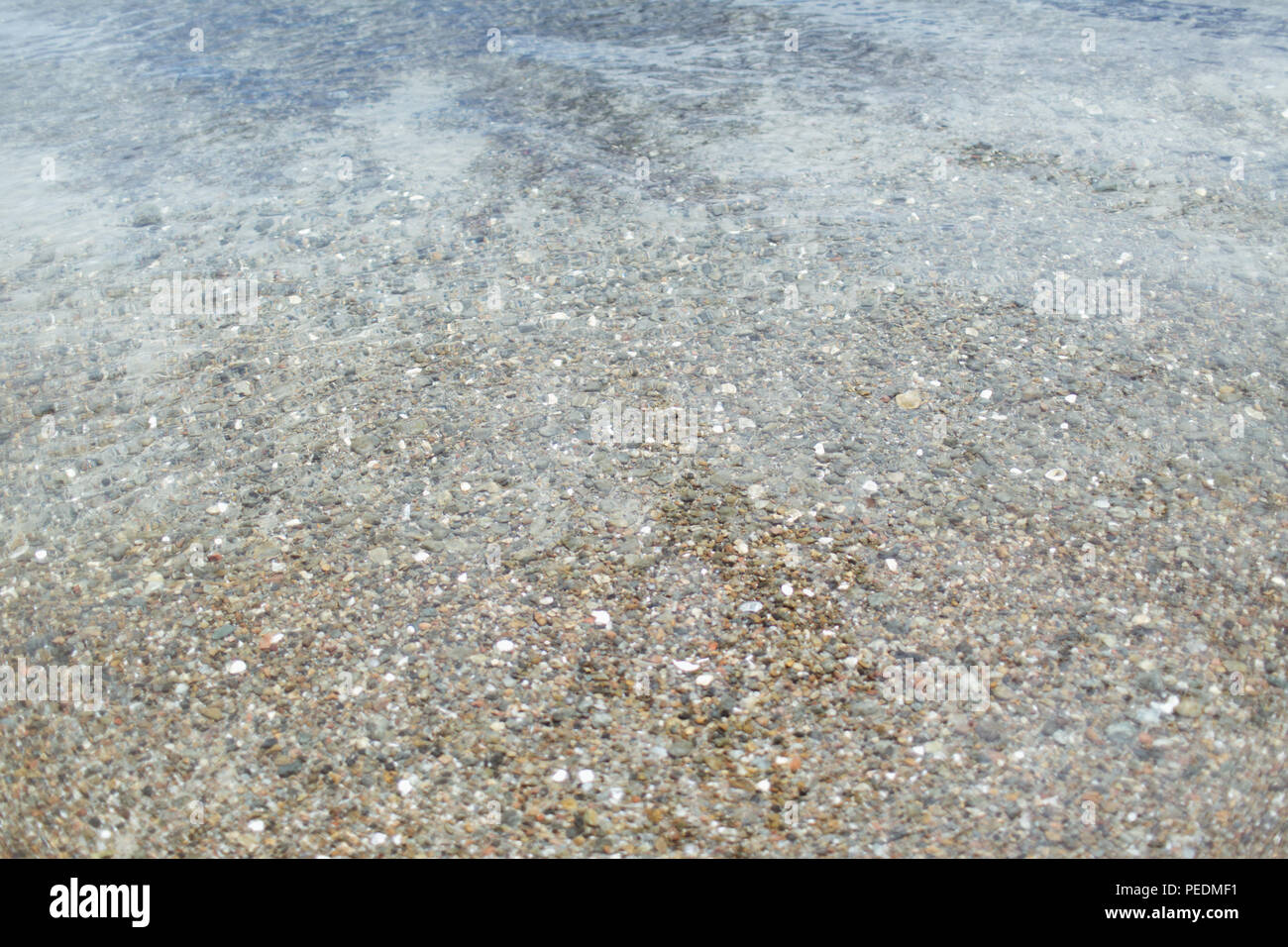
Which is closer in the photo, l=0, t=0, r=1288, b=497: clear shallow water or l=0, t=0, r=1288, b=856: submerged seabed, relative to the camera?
l=0, t=0, r=1288, b=856: submerged seabed

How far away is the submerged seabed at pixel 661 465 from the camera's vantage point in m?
2.87

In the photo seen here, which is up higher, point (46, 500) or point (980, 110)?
point (980, 110)

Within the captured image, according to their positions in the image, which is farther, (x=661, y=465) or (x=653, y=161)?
(x=653, y=161)

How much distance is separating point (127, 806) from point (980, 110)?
21.4ft

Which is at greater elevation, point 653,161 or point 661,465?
point 653,161

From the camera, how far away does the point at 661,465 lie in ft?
13.3

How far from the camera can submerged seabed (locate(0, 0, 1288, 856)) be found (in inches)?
113

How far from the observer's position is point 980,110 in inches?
267

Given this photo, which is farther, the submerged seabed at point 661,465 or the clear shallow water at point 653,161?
the clear shallow water at point 653,161
